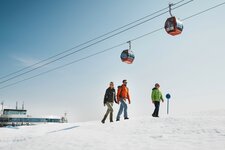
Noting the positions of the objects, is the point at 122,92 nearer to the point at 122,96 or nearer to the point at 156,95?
the point at 122,96

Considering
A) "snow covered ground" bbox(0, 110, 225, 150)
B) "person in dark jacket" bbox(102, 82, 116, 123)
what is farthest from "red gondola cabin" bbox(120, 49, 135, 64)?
"snow covered ground" bbox(0, 110, 225, 150)

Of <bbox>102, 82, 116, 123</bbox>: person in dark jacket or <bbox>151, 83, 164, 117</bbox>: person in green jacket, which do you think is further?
<bbox>151, 83, 164, 117</bbox>: person in green jacket

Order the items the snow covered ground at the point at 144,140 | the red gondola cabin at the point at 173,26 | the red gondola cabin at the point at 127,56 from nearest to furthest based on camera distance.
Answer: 1. the snow covered ground at the point at 144,140
2. the red gondola cabin at the point at 173,26
3. the red gondola cabin at the point at 127,56

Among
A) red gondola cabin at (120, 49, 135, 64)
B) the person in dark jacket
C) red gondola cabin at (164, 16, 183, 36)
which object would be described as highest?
red gondola cabin at (164, 16, 183, 36)

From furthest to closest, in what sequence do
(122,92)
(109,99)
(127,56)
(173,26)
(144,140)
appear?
(127,56) < (122,92) < (109,99) < (173,26) < (144,140)

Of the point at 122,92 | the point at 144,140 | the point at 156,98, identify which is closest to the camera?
the point at 144,140

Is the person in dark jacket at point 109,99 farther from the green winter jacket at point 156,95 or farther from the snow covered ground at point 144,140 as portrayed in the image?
the snow covered ground at point 144,140

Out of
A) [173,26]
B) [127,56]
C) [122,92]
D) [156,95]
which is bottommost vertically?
[156,95]

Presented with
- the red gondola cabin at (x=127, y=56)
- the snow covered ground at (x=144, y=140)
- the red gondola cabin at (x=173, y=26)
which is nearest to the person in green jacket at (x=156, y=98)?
the red gondola cabin at (x=127, y=56)

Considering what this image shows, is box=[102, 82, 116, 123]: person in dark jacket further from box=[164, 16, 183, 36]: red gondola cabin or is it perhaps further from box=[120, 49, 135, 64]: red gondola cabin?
box=[164, 16, 183, 36]: red gondola cabin

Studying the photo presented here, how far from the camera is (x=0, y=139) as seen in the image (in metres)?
11.5

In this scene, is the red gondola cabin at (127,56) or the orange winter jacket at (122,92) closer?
the orange winter jacket at (122,92)

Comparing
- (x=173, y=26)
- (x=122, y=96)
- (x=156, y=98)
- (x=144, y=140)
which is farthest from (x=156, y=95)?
(x=144, y=140)

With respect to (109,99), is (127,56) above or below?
above
